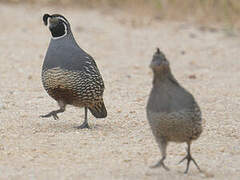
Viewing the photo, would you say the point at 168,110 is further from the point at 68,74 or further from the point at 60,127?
the point at 60,127

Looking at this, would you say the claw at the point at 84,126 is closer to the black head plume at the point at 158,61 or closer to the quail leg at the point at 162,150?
the quail leg at the point at 162,150

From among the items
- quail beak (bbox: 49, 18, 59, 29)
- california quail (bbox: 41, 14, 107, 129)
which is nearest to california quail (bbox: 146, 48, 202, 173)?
california quail (bbox: 41, 14, 107, 129)

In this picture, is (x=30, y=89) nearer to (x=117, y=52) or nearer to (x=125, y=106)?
(x=125, y=106)

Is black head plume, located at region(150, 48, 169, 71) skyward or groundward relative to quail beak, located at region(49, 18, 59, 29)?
groundward

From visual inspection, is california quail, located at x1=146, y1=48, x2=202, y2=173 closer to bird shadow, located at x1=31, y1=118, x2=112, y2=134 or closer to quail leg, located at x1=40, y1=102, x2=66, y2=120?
bird shadow, located at x1=31, y1=118, x2=112, y2=134

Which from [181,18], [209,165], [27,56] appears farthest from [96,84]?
[181,18]

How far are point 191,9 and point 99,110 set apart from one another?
25.1ft

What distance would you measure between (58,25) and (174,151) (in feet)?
6.28

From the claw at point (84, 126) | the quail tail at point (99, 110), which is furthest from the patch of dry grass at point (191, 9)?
the claw at point (84, 126)

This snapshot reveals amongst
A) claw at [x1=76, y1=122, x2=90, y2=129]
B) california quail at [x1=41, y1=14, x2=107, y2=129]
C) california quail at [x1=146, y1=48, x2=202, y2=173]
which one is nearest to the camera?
california quail at [x1=146, y1=48, x2=202, y2=173]

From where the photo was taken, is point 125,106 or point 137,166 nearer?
point 137,166

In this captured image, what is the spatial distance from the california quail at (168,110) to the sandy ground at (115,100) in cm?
32

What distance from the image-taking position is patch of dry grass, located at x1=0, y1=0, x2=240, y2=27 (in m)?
13.3

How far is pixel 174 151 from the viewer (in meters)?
6.02
